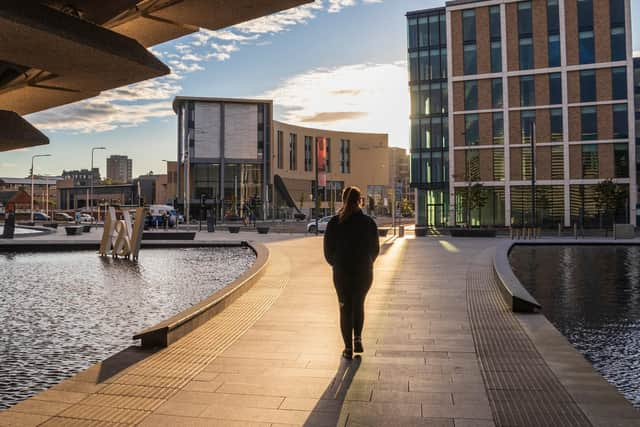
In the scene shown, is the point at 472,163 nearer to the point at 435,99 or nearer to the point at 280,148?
the point at 435,99

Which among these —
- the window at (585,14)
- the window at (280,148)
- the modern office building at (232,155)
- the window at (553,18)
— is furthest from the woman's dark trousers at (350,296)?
the window at (280,148)

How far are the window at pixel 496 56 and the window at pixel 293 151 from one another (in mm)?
58461

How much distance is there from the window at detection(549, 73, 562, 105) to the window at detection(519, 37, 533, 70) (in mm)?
2222

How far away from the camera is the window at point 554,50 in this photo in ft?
161

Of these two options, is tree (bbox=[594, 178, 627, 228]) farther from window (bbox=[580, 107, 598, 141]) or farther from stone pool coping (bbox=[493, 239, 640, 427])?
stone pool coping (bbox=[493, 239, 640, 427])

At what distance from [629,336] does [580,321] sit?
3.70ft

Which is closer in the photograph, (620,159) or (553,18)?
(620,159)

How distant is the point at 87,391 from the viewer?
4.57m

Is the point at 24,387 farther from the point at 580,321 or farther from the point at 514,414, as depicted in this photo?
the point at 580,321

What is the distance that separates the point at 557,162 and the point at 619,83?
26.9ft

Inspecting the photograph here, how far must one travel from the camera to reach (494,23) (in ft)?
168

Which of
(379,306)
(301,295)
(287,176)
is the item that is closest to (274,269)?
(301,295)

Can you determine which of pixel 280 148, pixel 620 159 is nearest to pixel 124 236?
pixel 620 159

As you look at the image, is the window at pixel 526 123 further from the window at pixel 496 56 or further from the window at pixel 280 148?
the window at pixel 280 148
